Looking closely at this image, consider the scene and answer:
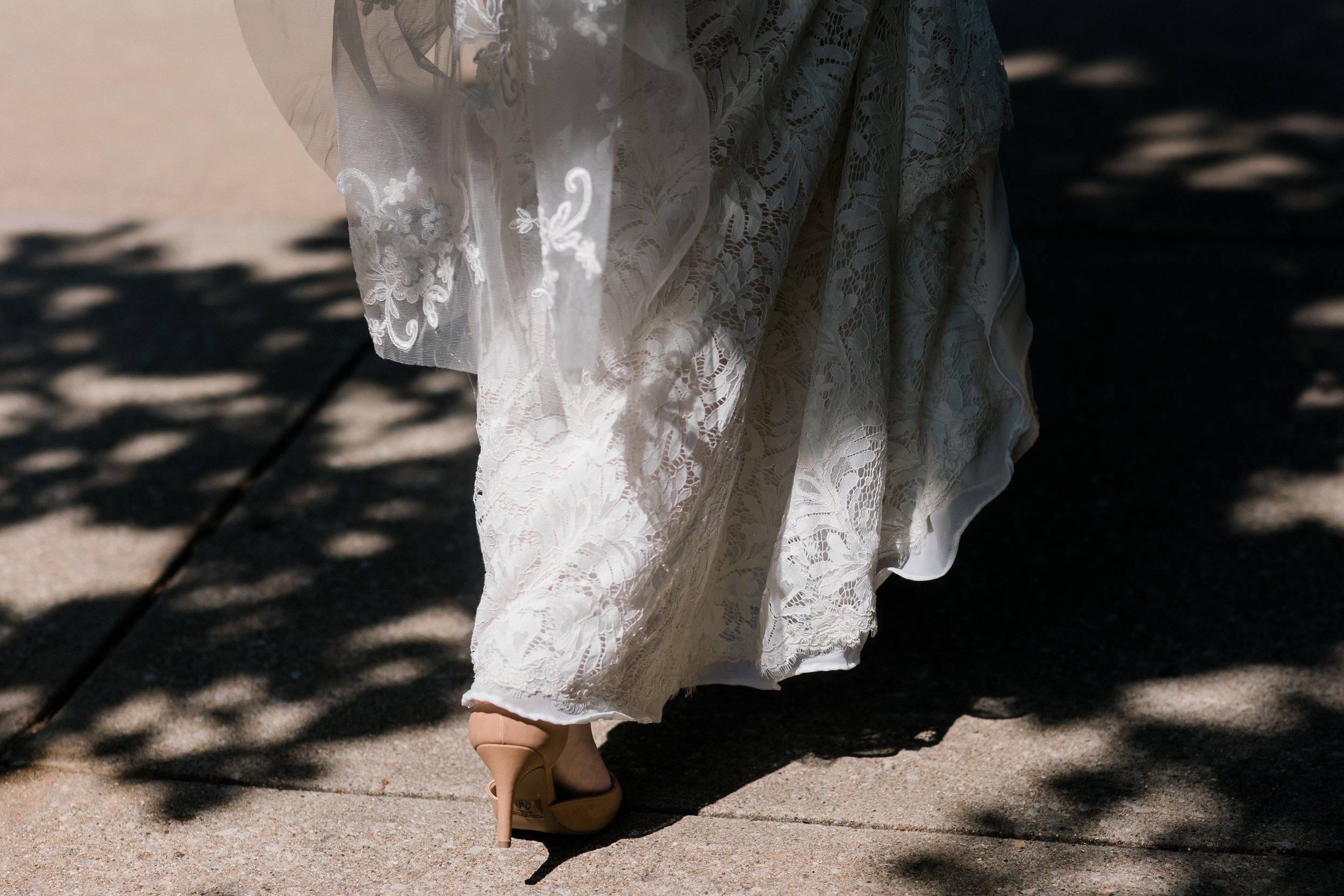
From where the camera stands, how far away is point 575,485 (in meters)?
1.86

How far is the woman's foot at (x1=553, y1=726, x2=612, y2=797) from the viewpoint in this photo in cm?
204

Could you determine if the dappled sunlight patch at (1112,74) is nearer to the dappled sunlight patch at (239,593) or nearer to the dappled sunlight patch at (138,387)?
the dappled sunlight patch at (138,387)

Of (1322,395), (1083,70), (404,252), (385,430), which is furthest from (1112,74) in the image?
(404,252)

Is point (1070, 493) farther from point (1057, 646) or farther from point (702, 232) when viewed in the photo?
point (702, 232)

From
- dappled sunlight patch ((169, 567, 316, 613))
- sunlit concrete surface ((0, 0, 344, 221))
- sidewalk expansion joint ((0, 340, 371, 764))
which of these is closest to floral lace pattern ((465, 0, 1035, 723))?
dappled sunlight patch ((169, 567, 316, 613))

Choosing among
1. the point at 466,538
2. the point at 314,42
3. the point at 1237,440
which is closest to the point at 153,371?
the point at 466,538

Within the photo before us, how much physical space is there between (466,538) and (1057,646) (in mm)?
1322

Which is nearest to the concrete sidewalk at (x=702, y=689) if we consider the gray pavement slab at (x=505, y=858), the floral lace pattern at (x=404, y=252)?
the gray pavement slab at (x=505, y=858)

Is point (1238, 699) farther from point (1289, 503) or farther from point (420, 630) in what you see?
point (420, 630)

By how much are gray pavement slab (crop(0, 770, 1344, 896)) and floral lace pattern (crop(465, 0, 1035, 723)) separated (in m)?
0.27

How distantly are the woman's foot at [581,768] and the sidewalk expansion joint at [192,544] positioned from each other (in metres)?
1.08

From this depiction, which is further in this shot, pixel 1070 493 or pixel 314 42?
pixel 1070 493

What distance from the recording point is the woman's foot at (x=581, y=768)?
204 cm
